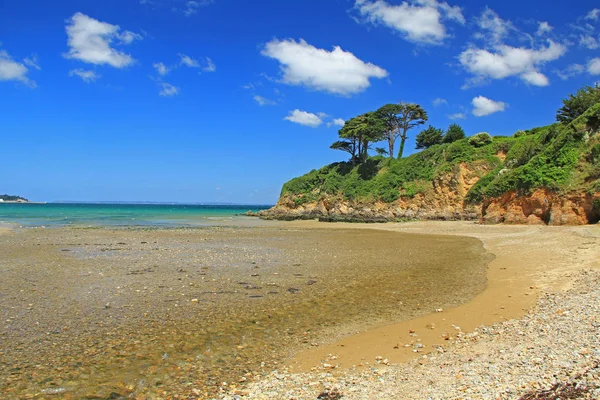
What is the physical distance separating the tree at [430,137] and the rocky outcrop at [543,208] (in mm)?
28036

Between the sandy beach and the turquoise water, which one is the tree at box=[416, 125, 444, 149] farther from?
the sandy beach

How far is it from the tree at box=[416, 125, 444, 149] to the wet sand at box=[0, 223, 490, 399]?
48276 mm

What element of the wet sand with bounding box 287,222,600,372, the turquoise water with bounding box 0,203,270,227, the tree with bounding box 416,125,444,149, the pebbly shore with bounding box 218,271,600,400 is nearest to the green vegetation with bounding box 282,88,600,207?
the tree with bounding box 416,125,444,149

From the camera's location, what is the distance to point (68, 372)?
5.53m

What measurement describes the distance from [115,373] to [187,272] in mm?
7757

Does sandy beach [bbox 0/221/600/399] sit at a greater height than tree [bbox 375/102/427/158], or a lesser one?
lesser

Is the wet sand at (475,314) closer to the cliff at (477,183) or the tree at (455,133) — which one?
the cliff at (477,183)

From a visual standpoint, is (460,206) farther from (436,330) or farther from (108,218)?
(108,218)

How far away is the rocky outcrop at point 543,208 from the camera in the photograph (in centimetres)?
2753

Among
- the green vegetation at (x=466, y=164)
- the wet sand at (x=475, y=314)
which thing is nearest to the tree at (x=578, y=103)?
the green vegetation at (x=466, y=164)

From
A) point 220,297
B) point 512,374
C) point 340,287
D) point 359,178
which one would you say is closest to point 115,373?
point 220,297

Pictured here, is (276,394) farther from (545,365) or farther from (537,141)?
(537,141)

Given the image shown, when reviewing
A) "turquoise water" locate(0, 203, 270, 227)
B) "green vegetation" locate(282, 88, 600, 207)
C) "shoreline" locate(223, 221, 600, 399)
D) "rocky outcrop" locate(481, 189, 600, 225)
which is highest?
"green vegetation" locate(282, 88, 600, 207)

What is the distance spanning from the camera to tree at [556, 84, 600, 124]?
42.7 meters
